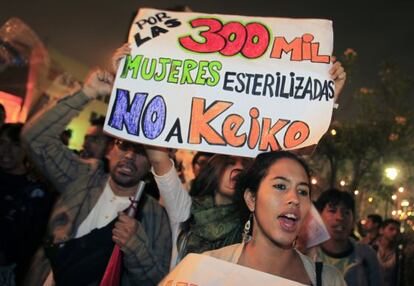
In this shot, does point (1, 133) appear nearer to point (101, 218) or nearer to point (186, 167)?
point (101, 218)

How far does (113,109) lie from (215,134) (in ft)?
2.24

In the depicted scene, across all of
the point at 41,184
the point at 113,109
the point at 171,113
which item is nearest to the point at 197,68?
the point at 171,113

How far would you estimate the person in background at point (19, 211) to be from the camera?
11.7 feet

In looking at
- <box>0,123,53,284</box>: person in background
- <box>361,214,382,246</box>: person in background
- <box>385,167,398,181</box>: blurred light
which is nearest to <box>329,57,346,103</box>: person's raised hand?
<box>0,123,53,284</box>: person in background

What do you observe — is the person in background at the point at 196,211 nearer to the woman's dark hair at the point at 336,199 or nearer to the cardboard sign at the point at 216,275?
the cardboard sign at the point at 216,275

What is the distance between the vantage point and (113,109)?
9.62 ft

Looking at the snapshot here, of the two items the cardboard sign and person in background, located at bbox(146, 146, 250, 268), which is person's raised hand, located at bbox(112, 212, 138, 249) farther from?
the cardboard sign

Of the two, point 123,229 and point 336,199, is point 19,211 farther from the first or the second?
point 336,199

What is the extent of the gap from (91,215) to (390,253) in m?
5.93

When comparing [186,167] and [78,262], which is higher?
[186,167]

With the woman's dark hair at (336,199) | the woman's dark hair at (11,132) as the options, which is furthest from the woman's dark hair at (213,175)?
the woman's dark hair at (11,132)

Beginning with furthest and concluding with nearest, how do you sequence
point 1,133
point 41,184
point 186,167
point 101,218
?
point 186,167 → point 1,133 → point 41,184 → point 101,218

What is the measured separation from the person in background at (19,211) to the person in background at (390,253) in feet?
17.0

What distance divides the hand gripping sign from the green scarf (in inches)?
16.1
